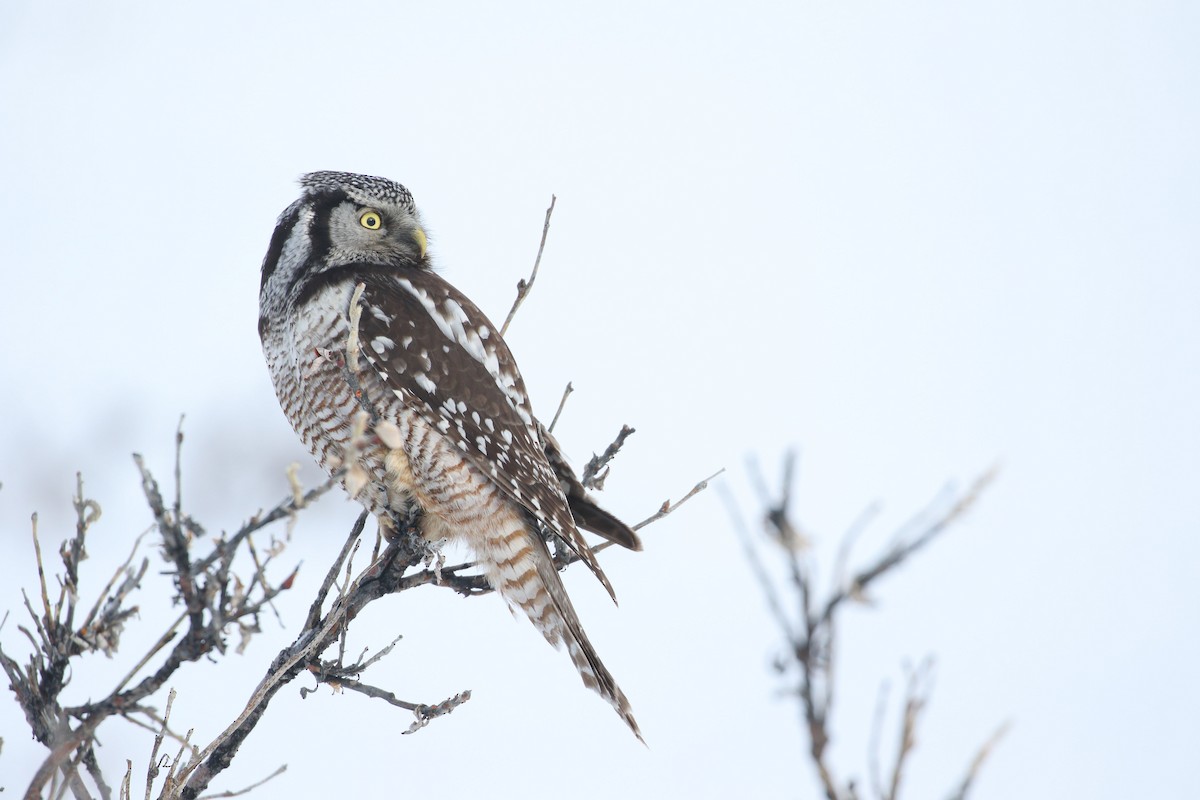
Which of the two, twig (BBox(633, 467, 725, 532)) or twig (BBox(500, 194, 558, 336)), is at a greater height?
twig (BBox(500, 194, 558, 336))

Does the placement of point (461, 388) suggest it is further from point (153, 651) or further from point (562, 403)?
point (153, 651)

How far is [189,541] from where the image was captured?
5.90 feet

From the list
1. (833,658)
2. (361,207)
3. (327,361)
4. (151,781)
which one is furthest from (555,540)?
(833,658)

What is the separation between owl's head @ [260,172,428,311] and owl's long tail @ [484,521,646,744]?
127 centimetres

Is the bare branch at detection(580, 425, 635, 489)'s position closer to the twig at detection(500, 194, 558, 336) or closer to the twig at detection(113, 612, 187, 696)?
the twig at detection(500, 194, 558, 336)

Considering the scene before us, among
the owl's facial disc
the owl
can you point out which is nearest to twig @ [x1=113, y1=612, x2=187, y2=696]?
the owl

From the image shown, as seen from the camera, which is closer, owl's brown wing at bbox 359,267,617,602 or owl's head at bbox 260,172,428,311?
owl's brown wing at bbox 359,267,617,602

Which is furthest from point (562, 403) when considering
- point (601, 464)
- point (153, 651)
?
point (153, 651)

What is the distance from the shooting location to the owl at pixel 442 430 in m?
3.96

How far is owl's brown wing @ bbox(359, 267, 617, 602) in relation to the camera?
4000mm

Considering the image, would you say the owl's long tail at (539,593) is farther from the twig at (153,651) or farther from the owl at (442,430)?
the twig at (153,651)

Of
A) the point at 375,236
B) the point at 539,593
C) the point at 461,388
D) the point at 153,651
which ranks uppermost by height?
the point at 375,236

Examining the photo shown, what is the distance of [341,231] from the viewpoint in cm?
454

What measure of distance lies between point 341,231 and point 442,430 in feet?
3.51
